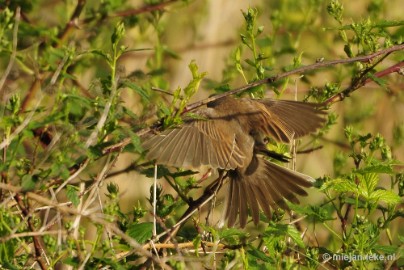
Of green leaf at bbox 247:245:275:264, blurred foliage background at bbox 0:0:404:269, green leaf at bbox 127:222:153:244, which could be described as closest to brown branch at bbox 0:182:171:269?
blurred foliage background at bbox 0:0:404:269

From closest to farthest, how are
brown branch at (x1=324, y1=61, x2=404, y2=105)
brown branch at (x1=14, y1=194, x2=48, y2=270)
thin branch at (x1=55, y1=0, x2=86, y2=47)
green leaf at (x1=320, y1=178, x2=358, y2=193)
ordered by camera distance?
brown branch at (x1=14, y1=194, x2=48, y2=270)
green leaf at (x1=320, y1=178, x2=358, y2=193)
brown branch at (x1=324, y1=61, x2=404, y2=105)
thin branch at (x1=55, y1=0, x2=86, y2=47)

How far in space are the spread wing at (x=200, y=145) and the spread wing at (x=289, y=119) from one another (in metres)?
0.15

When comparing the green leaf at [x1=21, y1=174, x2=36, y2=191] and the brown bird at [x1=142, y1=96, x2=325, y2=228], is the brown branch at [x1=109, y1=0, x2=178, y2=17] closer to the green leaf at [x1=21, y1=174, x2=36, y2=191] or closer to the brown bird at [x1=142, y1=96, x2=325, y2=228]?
the brown bird at [x1=142, y1=96, x2=325, y2=228]

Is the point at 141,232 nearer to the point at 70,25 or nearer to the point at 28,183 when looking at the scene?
the point at 28,183

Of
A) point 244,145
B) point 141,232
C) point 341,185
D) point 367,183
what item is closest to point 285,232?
point 341,185

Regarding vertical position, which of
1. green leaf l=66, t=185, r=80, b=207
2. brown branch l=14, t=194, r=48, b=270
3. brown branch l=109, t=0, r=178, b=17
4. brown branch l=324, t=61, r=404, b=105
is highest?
brown branch l=109, t=0, r=178, b=17

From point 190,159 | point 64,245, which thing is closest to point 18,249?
point 64,245

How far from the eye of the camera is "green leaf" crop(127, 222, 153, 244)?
3197 mm

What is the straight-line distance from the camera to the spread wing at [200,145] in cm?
376

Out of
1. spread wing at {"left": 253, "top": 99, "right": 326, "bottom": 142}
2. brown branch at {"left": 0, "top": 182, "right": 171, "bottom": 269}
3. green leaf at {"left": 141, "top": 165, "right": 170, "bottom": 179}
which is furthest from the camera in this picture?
spread wing at {"left": 253, "top": 99, "right": 326, "bottom": 142}

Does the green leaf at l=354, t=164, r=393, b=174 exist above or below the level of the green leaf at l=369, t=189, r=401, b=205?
above

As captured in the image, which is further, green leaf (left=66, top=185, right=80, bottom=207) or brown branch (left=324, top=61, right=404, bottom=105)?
brown branch (left=324, top=61, right=404, bottom=105)

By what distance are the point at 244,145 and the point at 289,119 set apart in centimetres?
25

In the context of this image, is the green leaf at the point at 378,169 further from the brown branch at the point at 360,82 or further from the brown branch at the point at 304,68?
the brown branch at the point at 360,82
